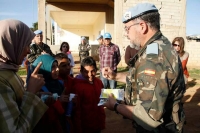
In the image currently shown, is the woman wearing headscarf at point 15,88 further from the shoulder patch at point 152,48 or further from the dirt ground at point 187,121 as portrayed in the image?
the dirt ground at point 187,121

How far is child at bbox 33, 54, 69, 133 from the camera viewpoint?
2107 mm

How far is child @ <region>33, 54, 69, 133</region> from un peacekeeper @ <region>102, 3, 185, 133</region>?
644mm

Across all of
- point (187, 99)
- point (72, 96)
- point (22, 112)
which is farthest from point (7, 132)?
point (187, 99)

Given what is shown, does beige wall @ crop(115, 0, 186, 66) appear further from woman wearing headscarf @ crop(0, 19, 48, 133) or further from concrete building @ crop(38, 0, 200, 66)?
woman wearing headscarf @ crop(0, 19, 48, 133)

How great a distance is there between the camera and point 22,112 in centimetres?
135

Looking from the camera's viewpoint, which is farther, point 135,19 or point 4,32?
point 135,19

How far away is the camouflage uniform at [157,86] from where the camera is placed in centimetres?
148

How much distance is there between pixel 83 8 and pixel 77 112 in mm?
13233

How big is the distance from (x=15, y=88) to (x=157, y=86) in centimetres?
103

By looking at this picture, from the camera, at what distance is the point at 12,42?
147cm

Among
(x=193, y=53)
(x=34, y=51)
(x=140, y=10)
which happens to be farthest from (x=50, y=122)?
(x=193, y=53)

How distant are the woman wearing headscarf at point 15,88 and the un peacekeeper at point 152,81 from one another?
71 centimetres

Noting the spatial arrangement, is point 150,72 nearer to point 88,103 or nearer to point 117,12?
point 88,103

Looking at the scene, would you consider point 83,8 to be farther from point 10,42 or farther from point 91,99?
point 10,42
